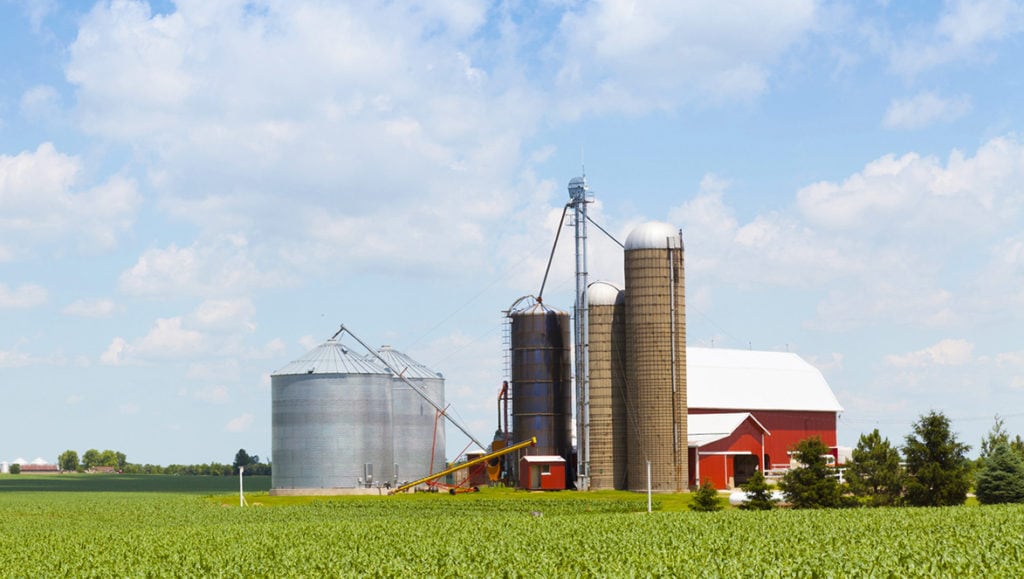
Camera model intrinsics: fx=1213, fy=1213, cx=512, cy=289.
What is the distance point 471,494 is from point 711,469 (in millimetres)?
16592

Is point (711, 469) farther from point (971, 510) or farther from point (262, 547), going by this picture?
point (262, 547)

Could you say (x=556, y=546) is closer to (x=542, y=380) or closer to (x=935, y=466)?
(x=935, y=466)

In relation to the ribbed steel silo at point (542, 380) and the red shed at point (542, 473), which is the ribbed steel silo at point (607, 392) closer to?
the red shed at point (542, 473)

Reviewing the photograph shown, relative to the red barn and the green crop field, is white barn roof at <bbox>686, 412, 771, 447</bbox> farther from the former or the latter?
the green crop field

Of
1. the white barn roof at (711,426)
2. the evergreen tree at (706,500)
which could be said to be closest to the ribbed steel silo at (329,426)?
the white barn roof at (711,426)

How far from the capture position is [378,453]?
3607 inches

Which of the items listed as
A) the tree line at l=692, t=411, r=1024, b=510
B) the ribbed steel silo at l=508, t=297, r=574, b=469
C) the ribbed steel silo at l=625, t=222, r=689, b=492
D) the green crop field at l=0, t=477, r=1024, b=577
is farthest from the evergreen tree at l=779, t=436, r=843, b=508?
the ribbed steel silo at l=508, t=297, r=574, b=469

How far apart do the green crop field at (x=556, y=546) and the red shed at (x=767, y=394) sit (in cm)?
4040

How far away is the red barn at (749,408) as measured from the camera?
84312 mm

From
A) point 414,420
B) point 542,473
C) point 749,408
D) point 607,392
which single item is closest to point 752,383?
point 749,408

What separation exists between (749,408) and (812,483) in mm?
A: 33685

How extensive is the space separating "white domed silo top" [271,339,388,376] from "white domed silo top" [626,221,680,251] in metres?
23.1

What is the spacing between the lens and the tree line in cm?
5869

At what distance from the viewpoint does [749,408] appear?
92.3 meters
